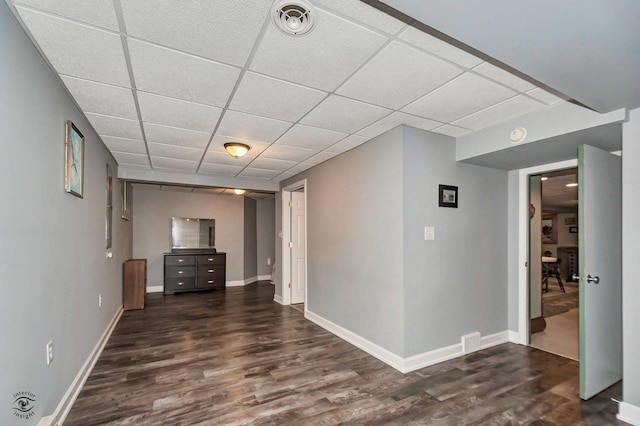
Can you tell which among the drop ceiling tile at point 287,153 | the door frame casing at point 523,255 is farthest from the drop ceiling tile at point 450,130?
the drop ceiling tile at point 287,153

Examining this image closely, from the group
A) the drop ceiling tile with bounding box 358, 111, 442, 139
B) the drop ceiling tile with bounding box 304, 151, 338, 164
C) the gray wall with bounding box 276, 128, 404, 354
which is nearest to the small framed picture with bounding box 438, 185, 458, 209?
the gray wall with bounding box 276, 128, 404, 354

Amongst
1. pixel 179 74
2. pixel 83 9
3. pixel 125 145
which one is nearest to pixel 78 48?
pixel 83 9

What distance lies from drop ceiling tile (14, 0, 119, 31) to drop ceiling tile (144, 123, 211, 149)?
151 cm

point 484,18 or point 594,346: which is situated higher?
point 484,18

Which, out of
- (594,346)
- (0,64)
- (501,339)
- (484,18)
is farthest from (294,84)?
(501,339)

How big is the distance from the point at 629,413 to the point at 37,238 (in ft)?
12.9

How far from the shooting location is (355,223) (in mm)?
3619

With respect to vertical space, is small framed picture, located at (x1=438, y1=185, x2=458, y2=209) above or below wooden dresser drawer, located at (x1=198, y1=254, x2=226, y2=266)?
above

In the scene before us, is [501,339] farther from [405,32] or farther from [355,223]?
[405,32]

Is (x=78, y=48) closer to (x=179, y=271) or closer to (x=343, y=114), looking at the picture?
(x=343, y=114)

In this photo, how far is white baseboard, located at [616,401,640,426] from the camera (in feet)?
6.89

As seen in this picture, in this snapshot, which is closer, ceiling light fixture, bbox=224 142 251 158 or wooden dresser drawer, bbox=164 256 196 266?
ceiling light fixture, bbox=224 142 251 158

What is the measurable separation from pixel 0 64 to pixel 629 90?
10.9 feet

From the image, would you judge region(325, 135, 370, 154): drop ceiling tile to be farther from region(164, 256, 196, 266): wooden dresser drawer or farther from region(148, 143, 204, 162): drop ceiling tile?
region(164, 256, 196, 266): wooden dresser drawer
